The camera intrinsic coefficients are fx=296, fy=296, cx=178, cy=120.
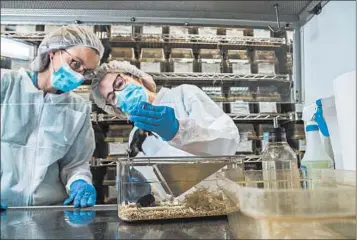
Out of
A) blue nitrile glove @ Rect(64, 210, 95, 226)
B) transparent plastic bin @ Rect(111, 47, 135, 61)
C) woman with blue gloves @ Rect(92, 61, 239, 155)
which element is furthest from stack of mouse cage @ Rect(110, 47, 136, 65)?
blue nitrile glove @ Rect(64, 210, 95, 226)

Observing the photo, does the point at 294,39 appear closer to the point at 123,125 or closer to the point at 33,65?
the point at 123,125

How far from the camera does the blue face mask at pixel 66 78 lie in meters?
1.19

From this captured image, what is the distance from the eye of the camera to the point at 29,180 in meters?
1.15

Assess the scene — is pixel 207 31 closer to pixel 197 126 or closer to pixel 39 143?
pixel 197 126

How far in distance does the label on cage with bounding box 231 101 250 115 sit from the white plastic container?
2.15 ft

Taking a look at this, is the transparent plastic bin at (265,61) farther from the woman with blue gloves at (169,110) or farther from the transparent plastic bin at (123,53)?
the transparent plastic bin at (123,53)

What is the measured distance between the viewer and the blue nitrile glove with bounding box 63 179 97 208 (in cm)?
92

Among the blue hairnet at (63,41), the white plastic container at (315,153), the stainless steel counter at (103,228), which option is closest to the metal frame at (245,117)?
the blue hairnet at (63,41)

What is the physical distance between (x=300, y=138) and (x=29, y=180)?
3.65 feet

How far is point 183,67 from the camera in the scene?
161 cm

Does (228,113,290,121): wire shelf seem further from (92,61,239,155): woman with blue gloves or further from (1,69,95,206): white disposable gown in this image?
(1,69,95,206): white disposable gown

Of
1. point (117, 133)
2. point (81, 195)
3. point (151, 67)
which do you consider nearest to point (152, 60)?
point (151, 67)

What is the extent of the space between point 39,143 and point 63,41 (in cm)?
43

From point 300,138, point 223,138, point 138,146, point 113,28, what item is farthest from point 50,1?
point 300,138
